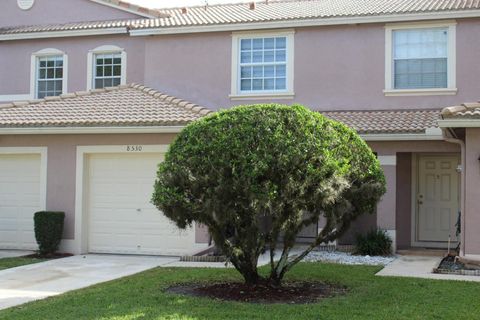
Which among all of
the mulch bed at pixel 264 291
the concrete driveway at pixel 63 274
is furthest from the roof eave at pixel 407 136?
the concrete driveway at pixel 63 274

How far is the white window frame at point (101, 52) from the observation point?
18.7m

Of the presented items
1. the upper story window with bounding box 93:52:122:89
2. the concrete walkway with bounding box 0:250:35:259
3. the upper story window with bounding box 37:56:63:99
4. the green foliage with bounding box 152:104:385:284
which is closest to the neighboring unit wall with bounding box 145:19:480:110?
the upper story window with bounding box 93:52:122:89

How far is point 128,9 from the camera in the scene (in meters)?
19.5

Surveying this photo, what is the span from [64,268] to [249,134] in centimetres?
575

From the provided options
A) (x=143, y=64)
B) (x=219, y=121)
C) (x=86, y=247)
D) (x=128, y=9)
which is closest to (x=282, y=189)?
(x=219, y=121)

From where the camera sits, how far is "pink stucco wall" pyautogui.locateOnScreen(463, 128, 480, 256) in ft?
39.9

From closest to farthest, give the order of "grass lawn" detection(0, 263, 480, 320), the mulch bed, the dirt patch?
"grass lawn" detection(0, 263, 480, 320)
the mulch bed
the dirt patch

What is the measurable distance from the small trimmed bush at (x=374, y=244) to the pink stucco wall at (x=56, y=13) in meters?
9.86

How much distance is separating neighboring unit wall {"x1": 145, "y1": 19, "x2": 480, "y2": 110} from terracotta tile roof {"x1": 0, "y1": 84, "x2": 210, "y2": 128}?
3.72ft

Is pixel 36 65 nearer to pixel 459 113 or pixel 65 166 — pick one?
pixel 65 166

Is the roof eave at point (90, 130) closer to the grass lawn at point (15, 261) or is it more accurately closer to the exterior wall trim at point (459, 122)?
the grass lawn at point (15, 261)

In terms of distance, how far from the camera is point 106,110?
15.5 meters

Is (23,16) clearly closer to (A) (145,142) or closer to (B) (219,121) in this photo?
(A) (145,142)

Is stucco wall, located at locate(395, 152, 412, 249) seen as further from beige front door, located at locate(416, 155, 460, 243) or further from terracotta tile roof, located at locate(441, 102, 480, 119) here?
terracotta tile roof, located at locate(441, 102, 480, 119)
